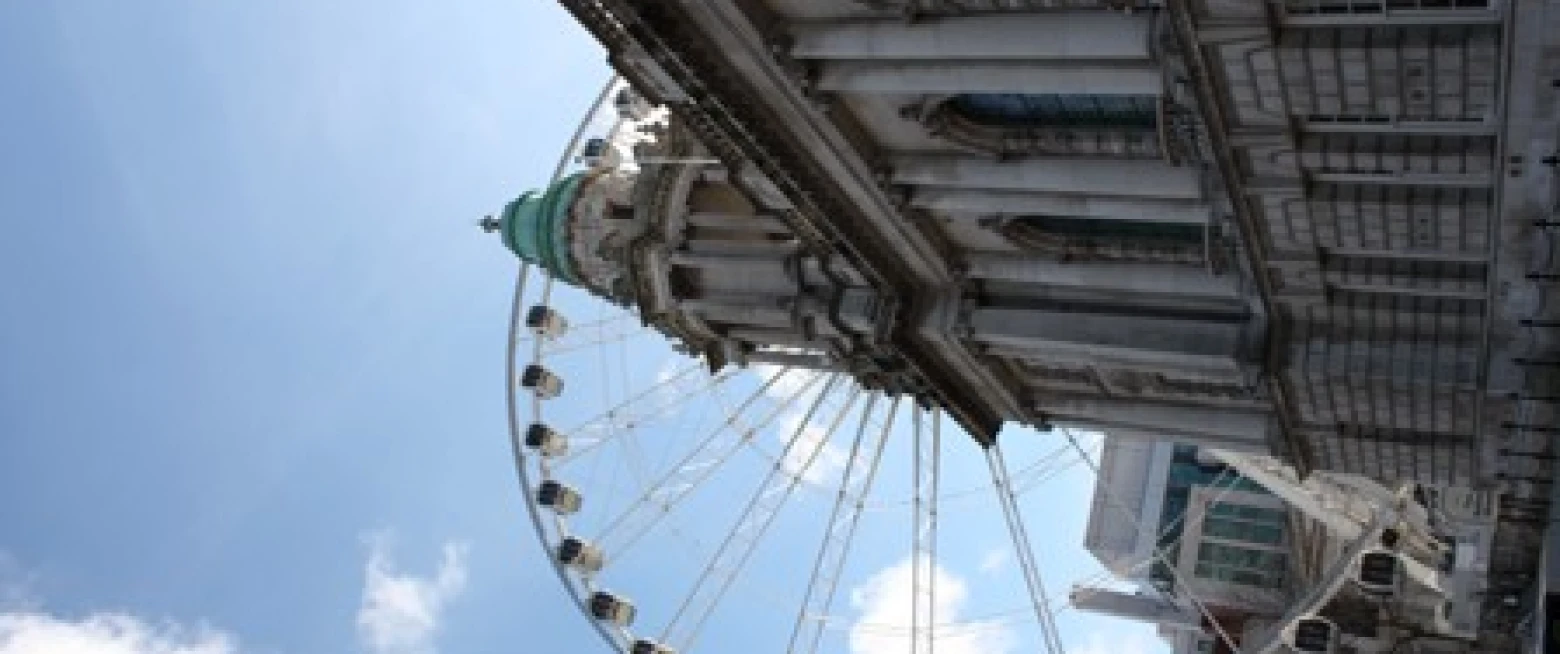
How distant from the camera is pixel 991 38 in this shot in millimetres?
28500

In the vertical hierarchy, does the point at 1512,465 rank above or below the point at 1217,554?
below

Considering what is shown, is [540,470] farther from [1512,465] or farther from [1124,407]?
[1512,465]

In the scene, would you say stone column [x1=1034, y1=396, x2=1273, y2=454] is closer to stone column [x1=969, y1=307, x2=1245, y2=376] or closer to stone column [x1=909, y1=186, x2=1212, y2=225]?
stone column [x1=969, y1=307, x2=1245, y2=376]

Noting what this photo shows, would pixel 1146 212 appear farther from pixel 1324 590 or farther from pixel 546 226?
pixel 546 226

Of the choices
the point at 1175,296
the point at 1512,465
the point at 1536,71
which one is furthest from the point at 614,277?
the point at 1536,71

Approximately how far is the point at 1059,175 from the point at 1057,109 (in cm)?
129

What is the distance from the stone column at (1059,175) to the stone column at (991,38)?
3736 mm

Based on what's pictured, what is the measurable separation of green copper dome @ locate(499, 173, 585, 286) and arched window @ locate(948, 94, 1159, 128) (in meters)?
20.0

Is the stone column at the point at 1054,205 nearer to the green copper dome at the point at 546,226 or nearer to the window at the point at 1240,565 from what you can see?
the green copper dome at the point at 546,226

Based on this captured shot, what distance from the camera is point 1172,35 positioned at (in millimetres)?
25641

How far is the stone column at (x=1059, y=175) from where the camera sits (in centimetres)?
3075

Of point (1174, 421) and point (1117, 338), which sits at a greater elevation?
point (1174, 421)

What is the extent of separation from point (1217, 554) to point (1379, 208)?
182ft

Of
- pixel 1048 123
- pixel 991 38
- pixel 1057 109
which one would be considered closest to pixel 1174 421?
pixel 1048 123
